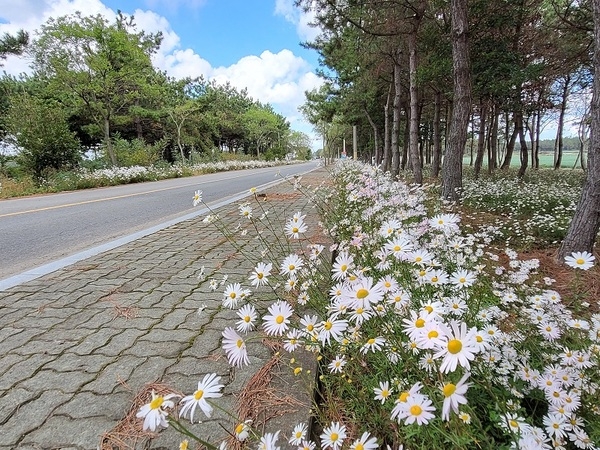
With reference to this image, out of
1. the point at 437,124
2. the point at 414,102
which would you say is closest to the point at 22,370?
the point at 414,102

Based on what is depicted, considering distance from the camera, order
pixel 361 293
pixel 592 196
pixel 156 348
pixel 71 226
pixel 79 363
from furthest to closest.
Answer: pixel 71 226 < pixel 592 196 < pixel 156 348 < pixel 79 363 < pixel 361 293

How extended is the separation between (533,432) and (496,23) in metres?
9.92

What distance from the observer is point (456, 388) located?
726mm

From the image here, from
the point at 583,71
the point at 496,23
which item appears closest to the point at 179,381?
the point at 496,23

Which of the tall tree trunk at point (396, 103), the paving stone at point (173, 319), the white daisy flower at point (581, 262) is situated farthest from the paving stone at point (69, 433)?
the tall tree trunk at point (396, 103)

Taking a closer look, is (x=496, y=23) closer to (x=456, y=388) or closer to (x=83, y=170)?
(x=456, y=388)

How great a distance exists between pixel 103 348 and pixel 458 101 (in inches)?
268

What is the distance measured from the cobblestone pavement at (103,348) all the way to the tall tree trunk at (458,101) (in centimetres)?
511

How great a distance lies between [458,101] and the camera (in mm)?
6293

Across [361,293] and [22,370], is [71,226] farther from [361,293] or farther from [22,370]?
[361,293]

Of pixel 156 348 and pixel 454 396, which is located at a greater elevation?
pixel 454 396

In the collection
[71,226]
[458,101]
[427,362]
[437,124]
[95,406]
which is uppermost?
[437,124]

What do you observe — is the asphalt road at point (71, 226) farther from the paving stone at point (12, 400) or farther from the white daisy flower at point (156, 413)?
the white daisy flower at point (156, 413)

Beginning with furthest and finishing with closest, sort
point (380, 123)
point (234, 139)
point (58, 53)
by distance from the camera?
point (234, 139) < point (380, 123) < point (58, 53)
